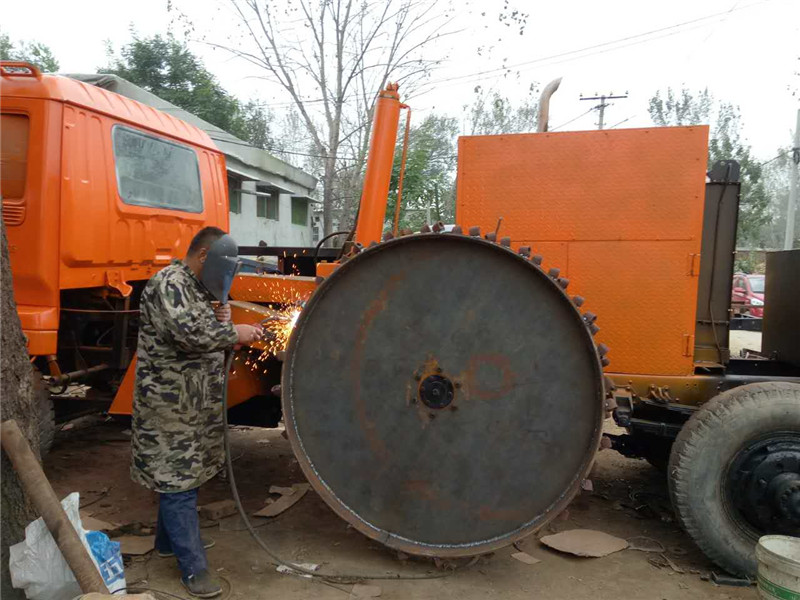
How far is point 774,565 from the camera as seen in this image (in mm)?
2799

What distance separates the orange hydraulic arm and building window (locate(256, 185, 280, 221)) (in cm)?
1767

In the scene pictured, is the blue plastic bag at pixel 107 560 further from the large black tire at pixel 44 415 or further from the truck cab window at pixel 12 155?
the truck cab window at pixel 12 155

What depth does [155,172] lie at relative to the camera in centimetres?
516

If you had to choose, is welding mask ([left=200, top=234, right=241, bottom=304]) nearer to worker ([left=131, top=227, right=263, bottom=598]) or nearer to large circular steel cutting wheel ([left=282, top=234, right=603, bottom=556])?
worker ([left=131, top=227, right=263, bottom=598])

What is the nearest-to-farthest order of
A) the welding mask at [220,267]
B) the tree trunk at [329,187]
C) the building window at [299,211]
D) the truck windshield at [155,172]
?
the welding mask at [220,267] < the truck windshield at [155,172] < the tree trunk at [329,187] < the building window at [299,211]

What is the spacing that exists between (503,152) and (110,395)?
12.4 feet

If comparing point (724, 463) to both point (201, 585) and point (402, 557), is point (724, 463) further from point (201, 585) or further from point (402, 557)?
point (201, 585)

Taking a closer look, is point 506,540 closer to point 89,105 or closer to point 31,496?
point 31,496

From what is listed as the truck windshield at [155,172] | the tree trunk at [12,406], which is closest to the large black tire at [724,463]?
the tree trunk at [12,406]

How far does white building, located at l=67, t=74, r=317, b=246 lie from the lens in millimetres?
17344

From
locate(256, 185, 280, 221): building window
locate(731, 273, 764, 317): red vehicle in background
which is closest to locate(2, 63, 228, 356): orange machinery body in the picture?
locate(731, 273, 764, 317): red vehicle in background

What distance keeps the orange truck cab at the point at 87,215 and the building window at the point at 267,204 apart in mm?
16389

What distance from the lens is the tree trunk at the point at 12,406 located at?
9.37ft

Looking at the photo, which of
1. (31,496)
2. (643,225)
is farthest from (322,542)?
(643,225)
